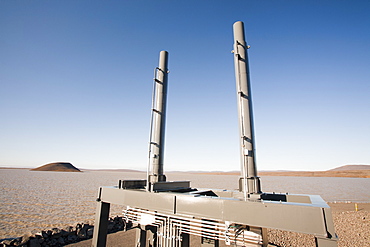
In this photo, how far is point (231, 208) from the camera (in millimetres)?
5359

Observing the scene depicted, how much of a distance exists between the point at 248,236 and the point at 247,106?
428 cm

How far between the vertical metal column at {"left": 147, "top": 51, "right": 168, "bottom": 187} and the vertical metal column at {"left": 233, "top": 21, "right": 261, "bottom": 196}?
4.42 metres

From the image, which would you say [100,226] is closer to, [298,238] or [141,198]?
[141,198]

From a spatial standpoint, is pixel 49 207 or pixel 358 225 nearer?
pixel 358 225

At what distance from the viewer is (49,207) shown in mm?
27516

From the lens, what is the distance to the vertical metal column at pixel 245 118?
6594mm

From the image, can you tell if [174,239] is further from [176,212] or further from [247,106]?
[247,106]

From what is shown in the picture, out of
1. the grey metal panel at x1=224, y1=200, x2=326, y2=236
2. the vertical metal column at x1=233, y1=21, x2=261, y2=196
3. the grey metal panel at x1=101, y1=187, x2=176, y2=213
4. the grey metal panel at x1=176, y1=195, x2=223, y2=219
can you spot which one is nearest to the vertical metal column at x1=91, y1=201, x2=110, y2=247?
the grey metal panel at x1=101, y1=187, x2=176, y2=213

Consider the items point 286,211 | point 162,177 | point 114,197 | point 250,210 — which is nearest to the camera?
point 286,211

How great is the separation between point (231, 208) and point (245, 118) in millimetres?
3254

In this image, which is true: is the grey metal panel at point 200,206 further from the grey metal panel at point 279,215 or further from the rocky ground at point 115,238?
the rocky ground at point 115,238

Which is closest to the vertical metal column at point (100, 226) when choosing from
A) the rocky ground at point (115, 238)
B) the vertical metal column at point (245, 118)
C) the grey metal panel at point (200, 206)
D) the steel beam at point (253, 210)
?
the steel beam at point (253, 210)

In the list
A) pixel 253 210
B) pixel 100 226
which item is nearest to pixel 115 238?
pixel 100 226

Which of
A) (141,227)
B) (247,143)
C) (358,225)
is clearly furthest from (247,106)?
(358,225)
